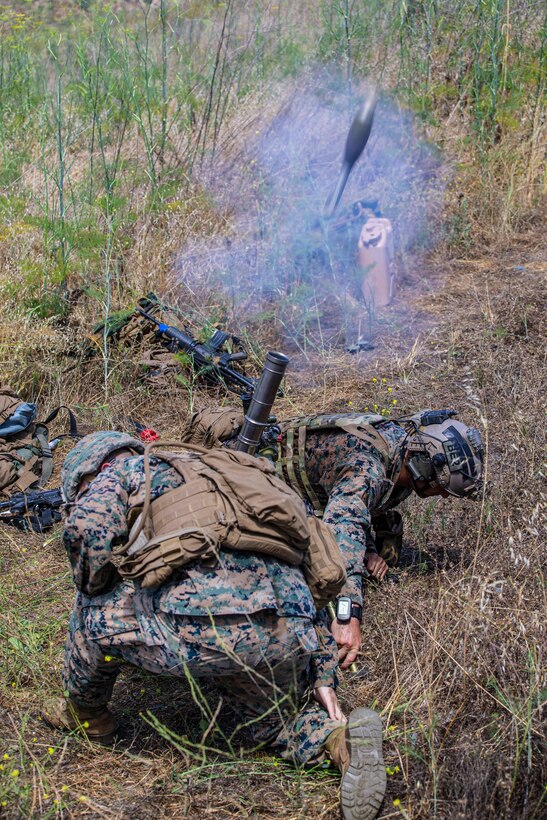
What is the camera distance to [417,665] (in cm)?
321

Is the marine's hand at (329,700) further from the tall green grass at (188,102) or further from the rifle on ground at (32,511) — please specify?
the tall green grass at (188,102)

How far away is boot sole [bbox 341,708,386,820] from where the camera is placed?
8.71 ft

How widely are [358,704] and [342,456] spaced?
3.72 feet

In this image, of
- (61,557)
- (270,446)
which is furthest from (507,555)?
(61,557)

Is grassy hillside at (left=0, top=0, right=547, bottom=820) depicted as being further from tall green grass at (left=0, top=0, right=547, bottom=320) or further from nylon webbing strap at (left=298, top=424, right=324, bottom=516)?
nylon webbing strap at (left=298, top=424, right=324, bottom=516)

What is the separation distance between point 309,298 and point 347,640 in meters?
3.75

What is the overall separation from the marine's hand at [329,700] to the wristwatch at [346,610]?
0.47 m

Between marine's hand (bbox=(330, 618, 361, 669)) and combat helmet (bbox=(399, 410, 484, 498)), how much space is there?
0.80 metres

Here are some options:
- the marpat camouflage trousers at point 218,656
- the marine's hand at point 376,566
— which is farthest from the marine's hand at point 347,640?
the marine's hand at point 376,566

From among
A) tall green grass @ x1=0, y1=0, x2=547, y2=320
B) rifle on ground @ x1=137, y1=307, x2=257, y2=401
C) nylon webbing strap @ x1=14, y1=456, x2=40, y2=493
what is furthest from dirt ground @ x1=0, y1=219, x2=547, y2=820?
tall green grass @ x1=0, y1=0, x2=547, y2=320

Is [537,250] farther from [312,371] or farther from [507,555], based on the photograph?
[507,555]

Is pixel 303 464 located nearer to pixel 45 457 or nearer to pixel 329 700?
pixel 329 700

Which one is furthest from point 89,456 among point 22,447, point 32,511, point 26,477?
point 22,447

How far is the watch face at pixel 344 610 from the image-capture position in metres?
3.51
